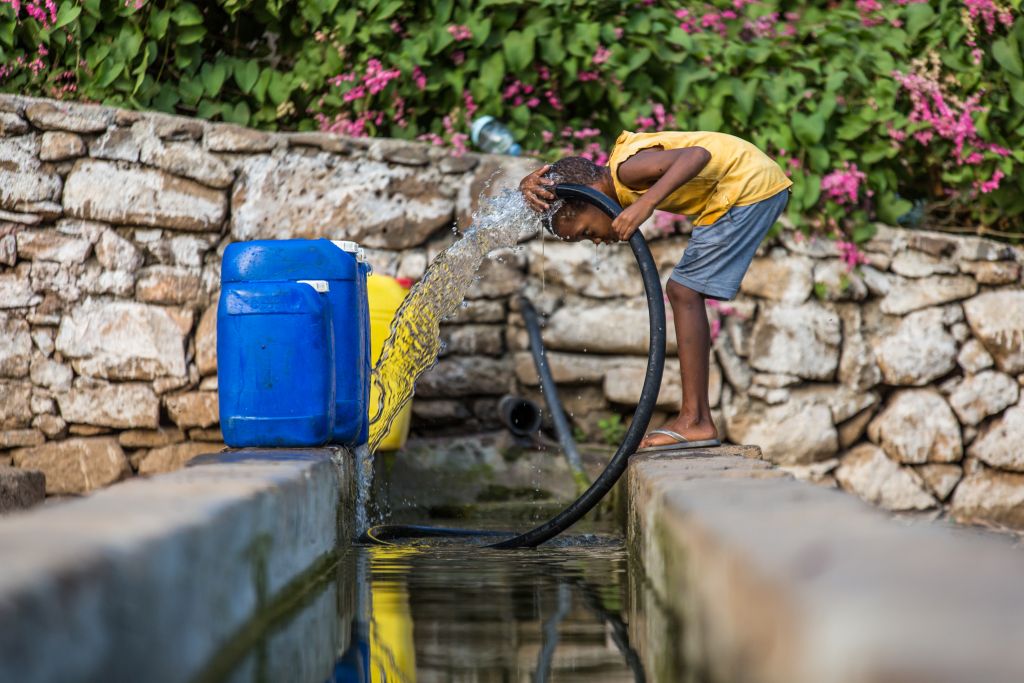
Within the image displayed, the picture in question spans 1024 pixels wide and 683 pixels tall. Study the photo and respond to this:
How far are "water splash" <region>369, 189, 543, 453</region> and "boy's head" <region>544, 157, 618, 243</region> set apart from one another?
1.28ft

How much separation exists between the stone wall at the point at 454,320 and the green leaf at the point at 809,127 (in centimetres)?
45

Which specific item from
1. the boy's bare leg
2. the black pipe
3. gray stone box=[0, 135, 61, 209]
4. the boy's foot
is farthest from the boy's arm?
gray stone box=[0, 135, 61, 209]

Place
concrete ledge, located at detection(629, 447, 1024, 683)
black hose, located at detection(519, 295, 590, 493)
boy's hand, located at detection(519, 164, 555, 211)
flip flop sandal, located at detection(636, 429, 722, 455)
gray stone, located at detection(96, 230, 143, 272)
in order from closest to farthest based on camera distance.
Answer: concrete ledge, located at detection(629, 447, 1024, 683) < flip flop sandal, located at detection(636, 429, 722, 455) < boy's hand, located at detection(519, 164, 555, 211) < black hose, located at detection(519, 295, 590, 493) < gray stone, located at detection(96, 230, 143, 272)

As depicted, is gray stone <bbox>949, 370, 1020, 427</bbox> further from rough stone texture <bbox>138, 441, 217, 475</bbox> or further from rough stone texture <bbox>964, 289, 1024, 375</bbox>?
rough stone texture <bbox>138, 441, 217, 475</bbox>

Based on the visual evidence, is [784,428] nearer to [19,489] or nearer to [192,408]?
[192,408]

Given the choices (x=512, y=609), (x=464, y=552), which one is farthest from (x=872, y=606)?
(x=464, y=552)

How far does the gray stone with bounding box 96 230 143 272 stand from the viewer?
4.63m

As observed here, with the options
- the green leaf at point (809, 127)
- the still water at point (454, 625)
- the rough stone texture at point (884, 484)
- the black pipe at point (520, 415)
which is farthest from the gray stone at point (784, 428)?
the still water at point (454, 625)

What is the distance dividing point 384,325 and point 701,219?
1316mm

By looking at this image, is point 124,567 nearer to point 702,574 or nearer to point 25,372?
point 702,574

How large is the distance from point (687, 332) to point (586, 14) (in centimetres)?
215

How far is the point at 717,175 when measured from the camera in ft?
11.5

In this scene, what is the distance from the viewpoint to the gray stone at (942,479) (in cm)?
489

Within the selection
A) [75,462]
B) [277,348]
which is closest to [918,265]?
[277,348]
